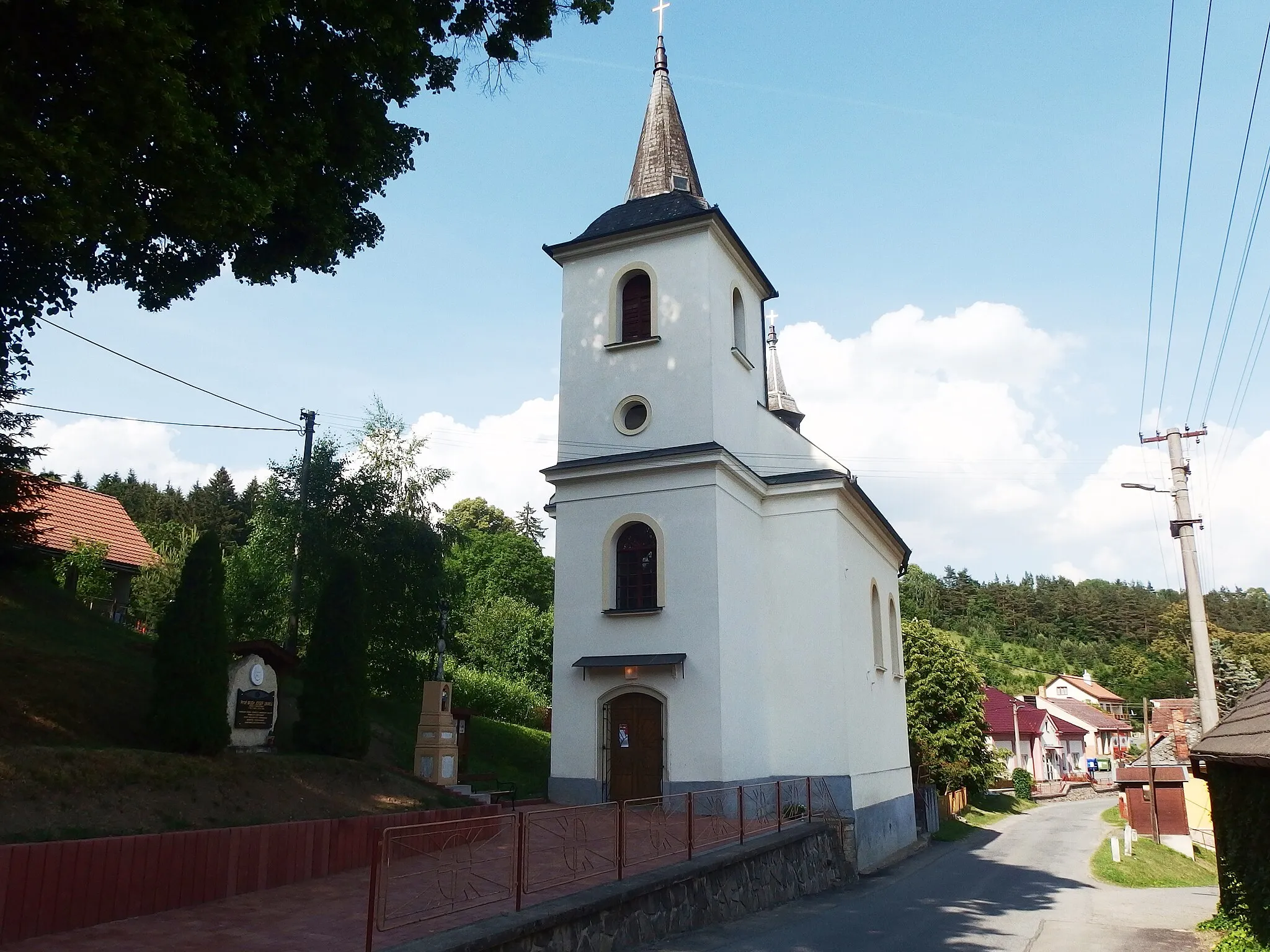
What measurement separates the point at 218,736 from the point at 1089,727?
78.1 metres

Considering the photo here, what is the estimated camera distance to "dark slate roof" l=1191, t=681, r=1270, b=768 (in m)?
8.48

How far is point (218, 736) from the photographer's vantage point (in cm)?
1175

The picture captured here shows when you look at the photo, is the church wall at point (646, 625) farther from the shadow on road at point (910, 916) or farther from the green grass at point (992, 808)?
the green grass at point (992, 808)

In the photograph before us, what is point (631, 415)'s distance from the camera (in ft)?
65.4

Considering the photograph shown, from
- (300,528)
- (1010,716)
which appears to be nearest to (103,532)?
(300,528)

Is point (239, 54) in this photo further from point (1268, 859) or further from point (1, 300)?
point (1268, 859)

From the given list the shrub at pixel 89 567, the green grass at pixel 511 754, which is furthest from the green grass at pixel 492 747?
the shrub at pixel 89 567

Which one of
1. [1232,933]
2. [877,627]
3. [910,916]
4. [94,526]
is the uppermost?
[94,526]

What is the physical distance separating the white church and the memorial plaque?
6.06 metres

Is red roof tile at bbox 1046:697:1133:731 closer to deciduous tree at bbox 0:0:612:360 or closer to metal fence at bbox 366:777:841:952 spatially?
metal fence at bbox 366:777:841:952

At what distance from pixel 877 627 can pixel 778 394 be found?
57.0 ft

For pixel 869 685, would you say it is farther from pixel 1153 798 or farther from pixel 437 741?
pixel 1153 798

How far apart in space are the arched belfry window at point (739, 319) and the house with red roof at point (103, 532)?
19459 mm

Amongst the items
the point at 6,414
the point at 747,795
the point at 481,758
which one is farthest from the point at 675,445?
the point at 6,414
